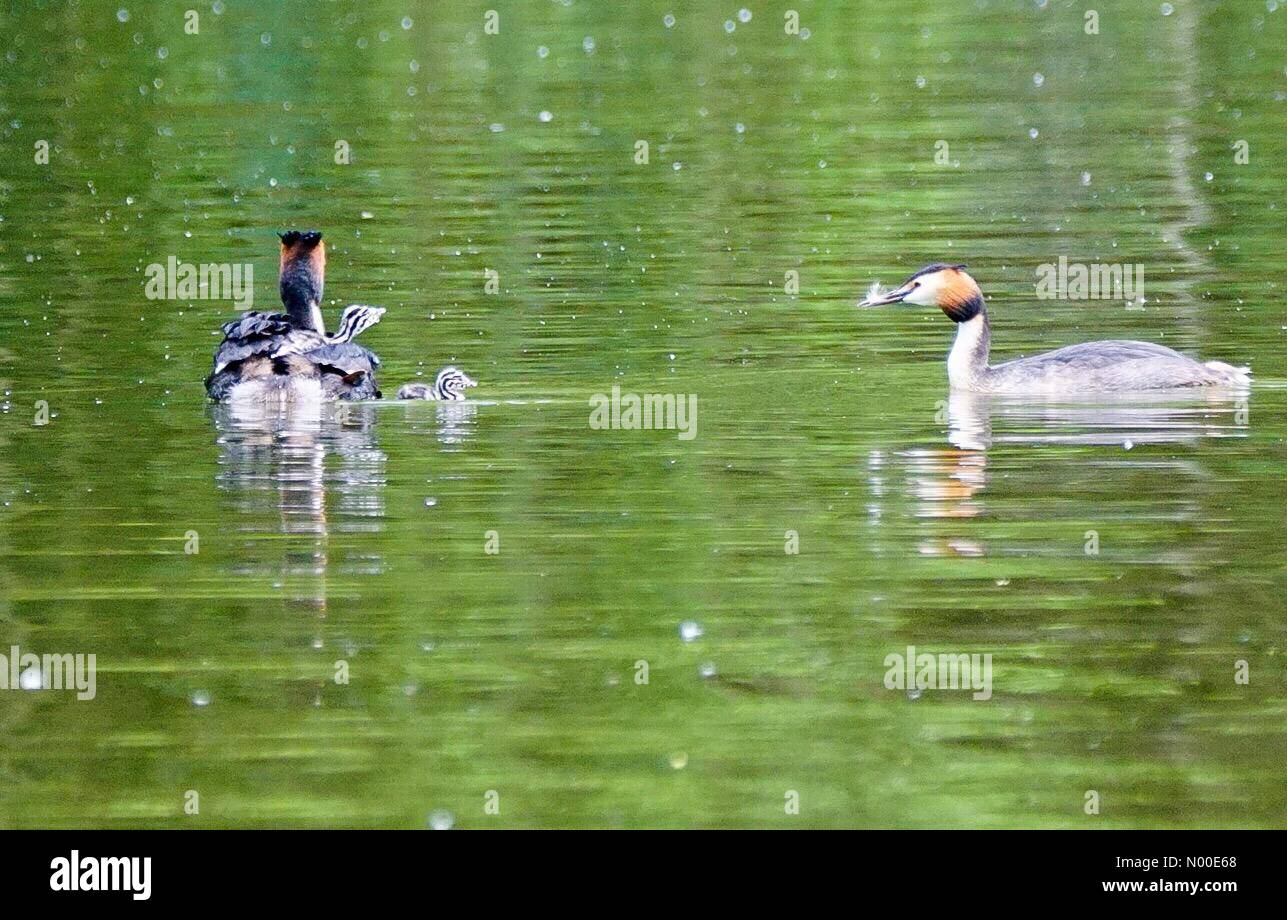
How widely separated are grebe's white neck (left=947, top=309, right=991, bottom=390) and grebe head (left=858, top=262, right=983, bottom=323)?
7 centimetres

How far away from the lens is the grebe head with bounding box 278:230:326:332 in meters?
14.6

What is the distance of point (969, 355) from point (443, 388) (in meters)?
2.87

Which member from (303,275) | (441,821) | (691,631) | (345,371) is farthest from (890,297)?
(441,821)

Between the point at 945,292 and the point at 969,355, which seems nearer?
the point at 969,355

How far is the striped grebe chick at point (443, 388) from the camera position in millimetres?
13570

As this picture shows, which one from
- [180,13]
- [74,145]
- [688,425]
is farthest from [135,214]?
[180,13]

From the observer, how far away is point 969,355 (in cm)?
1404

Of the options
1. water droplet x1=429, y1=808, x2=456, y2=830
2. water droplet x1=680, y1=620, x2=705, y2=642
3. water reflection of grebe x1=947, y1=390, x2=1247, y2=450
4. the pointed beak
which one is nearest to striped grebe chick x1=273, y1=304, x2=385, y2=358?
the pointed beak

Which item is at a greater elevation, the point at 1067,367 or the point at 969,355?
the point at 969,355

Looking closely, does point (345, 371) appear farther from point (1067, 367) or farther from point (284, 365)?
point (1067, 367)

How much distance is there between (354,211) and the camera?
21297mm

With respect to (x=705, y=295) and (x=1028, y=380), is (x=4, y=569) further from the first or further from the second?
(x=705, y=295)

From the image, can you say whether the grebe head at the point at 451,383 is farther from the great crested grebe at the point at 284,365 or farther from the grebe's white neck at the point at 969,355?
the grebe's white neck at the point at 969,355

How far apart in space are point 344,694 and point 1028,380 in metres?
6.39
